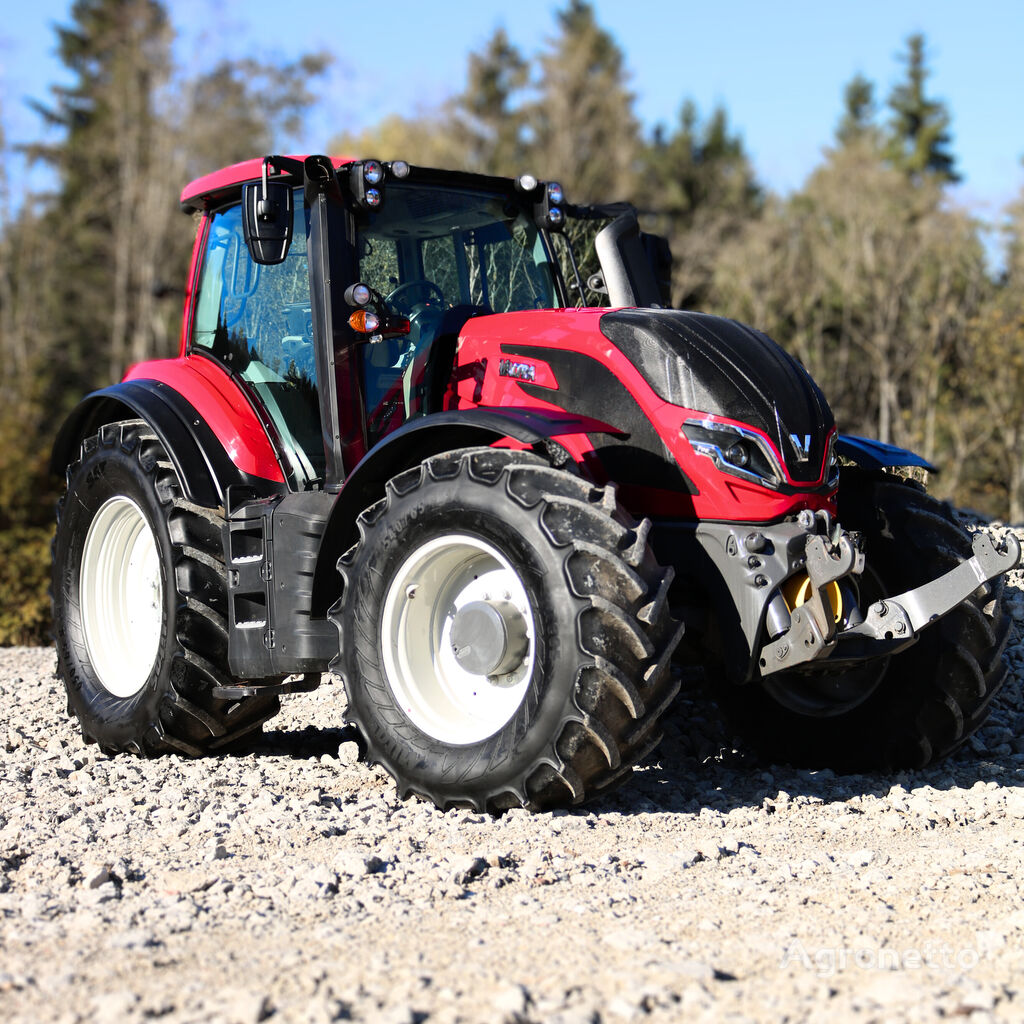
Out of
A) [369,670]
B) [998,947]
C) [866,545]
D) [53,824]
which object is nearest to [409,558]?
[369,670]

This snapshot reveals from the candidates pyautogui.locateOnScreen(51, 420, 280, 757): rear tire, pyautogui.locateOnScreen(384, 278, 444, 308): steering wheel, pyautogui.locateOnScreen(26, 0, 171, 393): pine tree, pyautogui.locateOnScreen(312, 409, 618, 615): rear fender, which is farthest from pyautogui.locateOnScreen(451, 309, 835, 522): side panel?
pyautogui.locateOnScreen(26, 0, 171, 393): pine tree

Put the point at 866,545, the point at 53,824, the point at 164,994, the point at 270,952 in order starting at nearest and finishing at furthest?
the point at 164,994 → the point at 270,952 → the point at 53,824 → the point at 866,545

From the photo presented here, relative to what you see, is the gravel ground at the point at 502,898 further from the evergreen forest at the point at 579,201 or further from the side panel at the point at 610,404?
the evergreen forest at the point at 579,201

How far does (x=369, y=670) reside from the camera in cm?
452

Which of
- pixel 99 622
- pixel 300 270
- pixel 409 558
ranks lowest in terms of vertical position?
pixel 99 622

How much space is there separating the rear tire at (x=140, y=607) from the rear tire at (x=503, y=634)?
933 mm

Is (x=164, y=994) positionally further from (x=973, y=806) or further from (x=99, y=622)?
(x=99, y=622)

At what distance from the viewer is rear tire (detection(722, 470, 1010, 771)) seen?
495 cm

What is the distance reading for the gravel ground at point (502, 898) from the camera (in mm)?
2775

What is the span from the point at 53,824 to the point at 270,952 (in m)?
1.62

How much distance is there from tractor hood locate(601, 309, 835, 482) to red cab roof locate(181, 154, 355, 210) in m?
1.55

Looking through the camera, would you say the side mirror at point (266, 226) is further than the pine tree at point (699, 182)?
No

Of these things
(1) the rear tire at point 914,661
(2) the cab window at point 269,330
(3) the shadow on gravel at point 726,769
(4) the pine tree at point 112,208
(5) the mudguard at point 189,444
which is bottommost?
(3) the shadow on gravel at point 726,769

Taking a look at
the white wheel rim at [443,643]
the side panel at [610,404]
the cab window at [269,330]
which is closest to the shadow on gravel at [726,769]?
the white wheel rim at [443,643]
